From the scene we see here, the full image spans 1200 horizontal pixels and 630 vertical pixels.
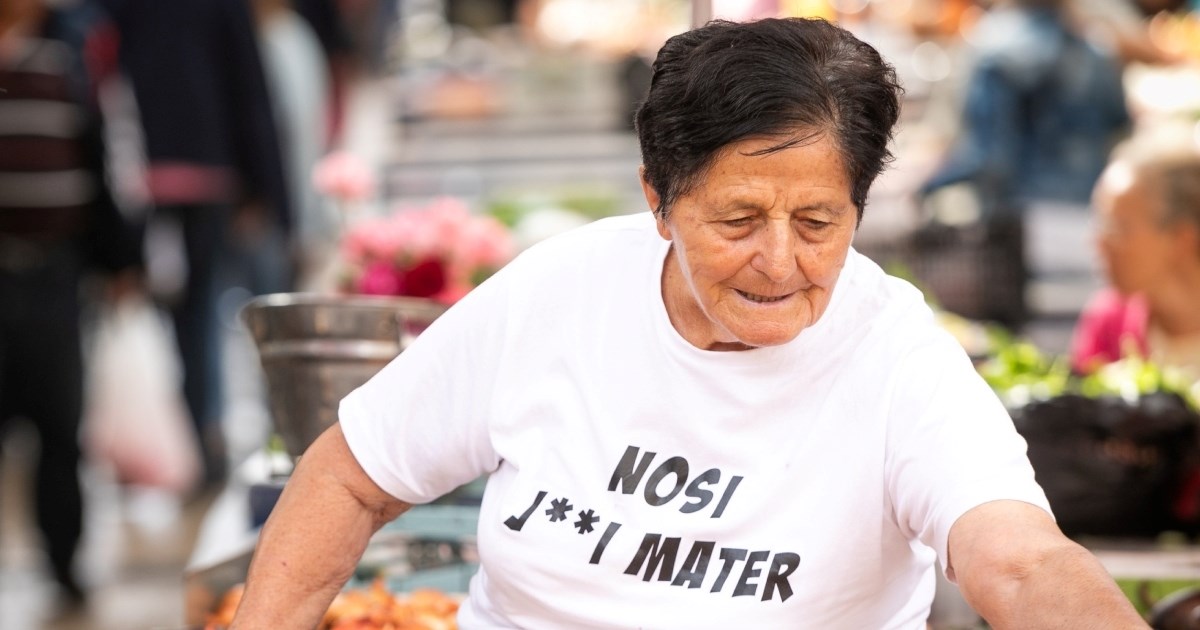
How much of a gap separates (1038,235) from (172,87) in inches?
140

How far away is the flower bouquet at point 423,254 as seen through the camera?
371 cm

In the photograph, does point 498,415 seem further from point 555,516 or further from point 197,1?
point 197,1

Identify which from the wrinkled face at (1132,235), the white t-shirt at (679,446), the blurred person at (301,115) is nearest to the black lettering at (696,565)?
the white t-shirt at (679,446)

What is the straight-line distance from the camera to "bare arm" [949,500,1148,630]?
166 centimetres

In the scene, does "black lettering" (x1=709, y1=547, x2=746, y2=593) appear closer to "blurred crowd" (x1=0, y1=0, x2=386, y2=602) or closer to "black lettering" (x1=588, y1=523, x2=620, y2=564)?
"black lettering" (x1=588, y1=523, x2=620, y2=564)

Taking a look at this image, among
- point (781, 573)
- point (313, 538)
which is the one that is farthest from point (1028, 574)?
point (313, 538)

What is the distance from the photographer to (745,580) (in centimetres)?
193

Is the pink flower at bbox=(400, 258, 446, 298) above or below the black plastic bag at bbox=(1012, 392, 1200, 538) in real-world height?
above

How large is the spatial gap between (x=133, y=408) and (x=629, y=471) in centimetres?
445

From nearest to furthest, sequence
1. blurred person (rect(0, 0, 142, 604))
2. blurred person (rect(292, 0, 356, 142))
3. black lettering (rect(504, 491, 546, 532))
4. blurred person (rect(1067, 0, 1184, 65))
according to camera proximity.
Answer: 1. black lettering (rect(504, 491, 546, 532))
2. blurred person (rect(0, 0, 142, 604))
3. blurred person (rect(1067, 0, 1184, 65))
4. blurred person (rect(292, 0, 356, 142))

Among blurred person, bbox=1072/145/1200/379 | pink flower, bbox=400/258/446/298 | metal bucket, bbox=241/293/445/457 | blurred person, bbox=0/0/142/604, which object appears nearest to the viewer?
metal bucket, bbox=241/293/445/457

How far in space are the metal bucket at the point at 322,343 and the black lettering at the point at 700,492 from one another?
89 centimetres

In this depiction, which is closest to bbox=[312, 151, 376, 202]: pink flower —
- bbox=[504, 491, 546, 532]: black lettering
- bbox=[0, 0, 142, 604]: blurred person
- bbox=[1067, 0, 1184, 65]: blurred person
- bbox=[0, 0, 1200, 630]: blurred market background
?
bbox=[0, 0, 1200, 630]: blurred market background

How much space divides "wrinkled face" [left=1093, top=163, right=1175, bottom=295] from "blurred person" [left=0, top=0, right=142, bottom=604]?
3272 mm
